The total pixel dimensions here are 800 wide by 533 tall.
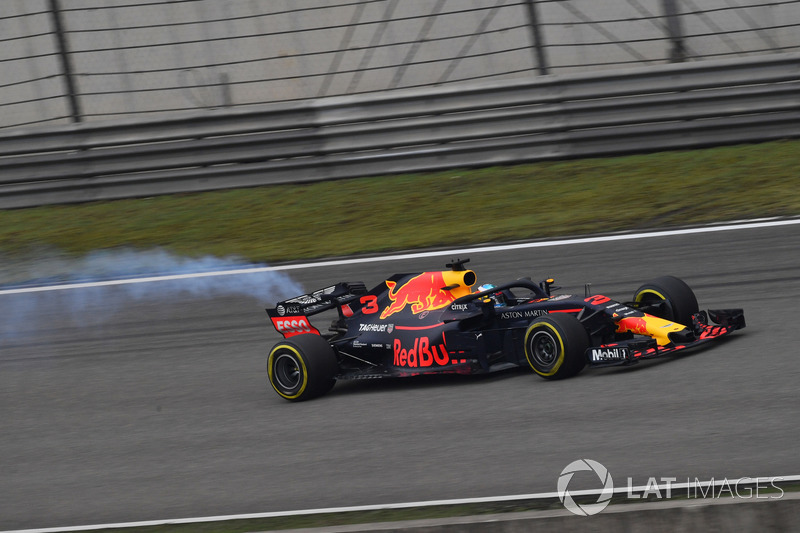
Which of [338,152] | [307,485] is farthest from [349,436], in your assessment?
[338,152]

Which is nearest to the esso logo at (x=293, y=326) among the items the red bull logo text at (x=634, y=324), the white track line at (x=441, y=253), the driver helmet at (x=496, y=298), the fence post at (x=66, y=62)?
the driver helmet at (x=496, y=298)

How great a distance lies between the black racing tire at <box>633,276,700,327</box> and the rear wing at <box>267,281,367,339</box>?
225 cm

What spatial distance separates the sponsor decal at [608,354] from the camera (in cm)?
741

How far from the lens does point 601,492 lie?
562cm

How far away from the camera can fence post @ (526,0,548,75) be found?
13.9 m

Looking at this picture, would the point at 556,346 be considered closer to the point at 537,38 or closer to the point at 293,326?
the point at 293,326

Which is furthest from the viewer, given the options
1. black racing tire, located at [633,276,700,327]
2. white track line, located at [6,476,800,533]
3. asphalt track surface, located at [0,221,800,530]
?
black racing tire, located at [633,276,700,327]

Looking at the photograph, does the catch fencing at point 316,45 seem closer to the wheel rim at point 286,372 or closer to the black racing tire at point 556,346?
the wheel rim at point 286,372

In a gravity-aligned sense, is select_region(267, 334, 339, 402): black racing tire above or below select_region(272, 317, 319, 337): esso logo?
below

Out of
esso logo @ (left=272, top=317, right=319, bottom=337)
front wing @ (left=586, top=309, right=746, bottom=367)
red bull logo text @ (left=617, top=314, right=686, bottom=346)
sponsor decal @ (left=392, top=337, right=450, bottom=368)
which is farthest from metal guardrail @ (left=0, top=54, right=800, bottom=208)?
red bull logo text @ (left=617, top=314, right=686, bottom=346)

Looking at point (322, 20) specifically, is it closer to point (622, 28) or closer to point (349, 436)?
point (622, 28)

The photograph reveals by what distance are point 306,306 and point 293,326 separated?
0.20 metres

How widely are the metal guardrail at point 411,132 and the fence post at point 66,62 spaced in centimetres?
42

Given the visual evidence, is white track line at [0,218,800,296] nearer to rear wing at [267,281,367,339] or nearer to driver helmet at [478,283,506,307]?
rear wing at [267,281,367,339]
